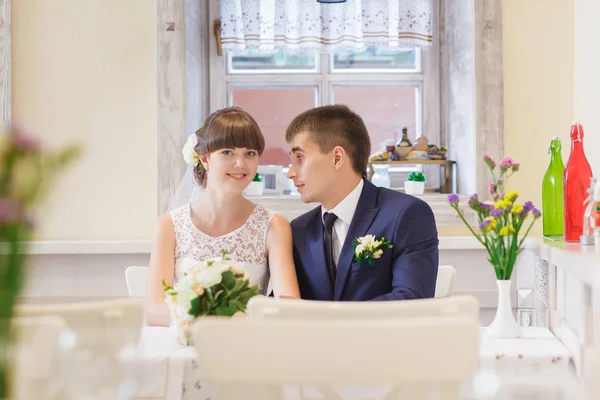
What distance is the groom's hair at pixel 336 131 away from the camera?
7.27 feet

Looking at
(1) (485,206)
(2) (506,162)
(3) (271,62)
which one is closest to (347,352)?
(1) (485,206)

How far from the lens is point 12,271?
18.4 inches

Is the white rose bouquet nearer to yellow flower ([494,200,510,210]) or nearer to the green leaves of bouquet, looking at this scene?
the green leaves of bouquet

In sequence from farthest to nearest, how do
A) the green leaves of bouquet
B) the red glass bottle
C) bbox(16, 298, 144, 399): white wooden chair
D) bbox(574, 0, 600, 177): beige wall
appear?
bbox(574, 0, 600, 177): beige wall → the red glass bottle → the green leaves of bouquet → bbox(16, 298, 144, 399): white wooden chair

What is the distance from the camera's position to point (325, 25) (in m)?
3.73

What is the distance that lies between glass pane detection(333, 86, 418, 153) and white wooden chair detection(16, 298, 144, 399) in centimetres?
306

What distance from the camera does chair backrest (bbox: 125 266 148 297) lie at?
7.87ft

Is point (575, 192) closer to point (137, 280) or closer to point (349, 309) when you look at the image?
point (349, 309)

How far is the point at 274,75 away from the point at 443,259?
1.44 metres

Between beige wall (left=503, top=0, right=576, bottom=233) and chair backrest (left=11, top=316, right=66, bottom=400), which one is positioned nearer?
chair backrest (left=11, top=316, right=66, bottom=400)

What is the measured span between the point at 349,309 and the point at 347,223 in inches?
46.2

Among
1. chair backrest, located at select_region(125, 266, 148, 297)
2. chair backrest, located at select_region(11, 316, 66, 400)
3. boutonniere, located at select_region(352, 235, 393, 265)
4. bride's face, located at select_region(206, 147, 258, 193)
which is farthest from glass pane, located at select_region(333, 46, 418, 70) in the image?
chair backrest, located at select_region(11, 316, 66, 400)

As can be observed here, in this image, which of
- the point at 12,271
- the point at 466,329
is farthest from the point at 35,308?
the point at 466,329

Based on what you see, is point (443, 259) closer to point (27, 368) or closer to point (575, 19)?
point (575, 19)
